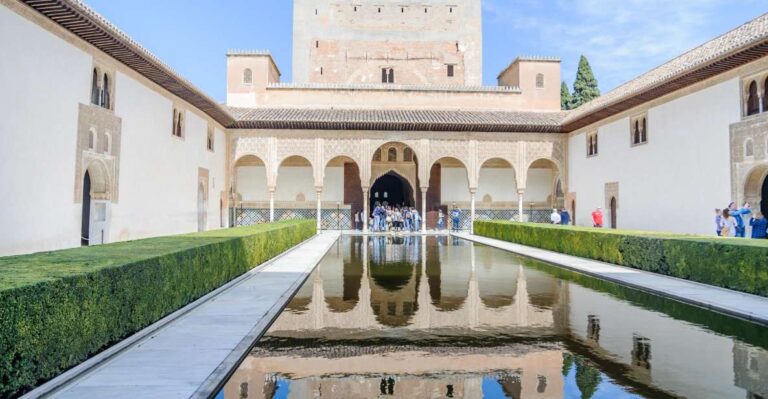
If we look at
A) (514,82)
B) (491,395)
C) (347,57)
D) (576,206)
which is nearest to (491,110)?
(514,82)

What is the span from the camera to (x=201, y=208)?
63.9ft

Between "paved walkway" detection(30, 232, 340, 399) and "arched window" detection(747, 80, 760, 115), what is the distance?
38.1 feet

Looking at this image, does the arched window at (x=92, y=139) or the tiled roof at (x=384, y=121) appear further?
the tiled roof at (x=384, y=121)

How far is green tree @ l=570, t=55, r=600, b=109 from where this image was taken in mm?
37406

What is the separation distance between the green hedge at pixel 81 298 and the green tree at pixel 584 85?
3532cm

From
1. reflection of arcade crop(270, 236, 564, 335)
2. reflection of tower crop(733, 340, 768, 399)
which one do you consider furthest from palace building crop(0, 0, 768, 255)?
reflection of tower crop(733, 340, 768, 399)

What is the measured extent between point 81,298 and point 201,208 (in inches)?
636

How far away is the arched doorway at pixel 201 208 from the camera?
749 inches

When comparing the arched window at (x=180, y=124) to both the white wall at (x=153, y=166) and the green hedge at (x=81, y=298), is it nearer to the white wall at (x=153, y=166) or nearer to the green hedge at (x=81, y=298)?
the white wall at (x=153, y=166)

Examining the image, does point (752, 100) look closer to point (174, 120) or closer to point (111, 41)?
point (111, 41)

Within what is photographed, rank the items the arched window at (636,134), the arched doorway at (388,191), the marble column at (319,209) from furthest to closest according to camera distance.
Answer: the arched doorway at (388,191), the marble column at (319,209), the arched window at (636,134)

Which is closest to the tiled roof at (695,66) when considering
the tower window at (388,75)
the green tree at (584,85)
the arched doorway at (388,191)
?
the arched doorway at (388,191)

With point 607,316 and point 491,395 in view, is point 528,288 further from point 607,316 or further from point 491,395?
point 491,395

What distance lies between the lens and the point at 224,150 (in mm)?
22734
